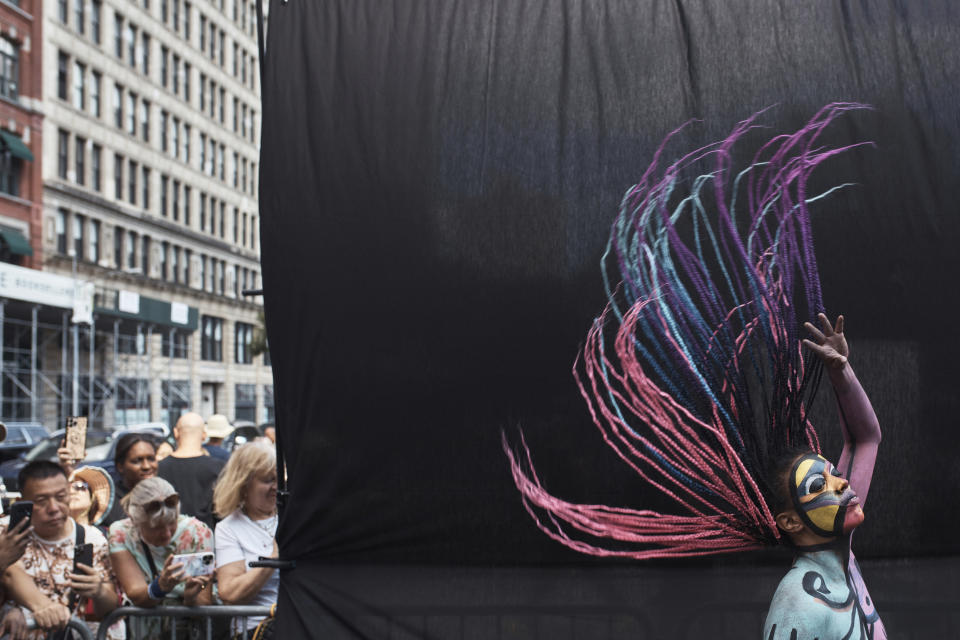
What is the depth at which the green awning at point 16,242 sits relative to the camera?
34719mm

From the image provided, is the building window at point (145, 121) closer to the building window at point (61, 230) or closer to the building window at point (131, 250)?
the building window at point (131, 250)

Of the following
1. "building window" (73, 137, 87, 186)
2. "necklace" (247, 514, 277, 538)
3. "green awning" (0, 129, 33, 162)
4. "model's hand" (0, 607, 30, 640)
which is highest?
"building window" (73, 137, 87, 186)

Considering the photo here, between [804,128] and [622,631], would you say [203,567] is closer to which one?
[622,631]

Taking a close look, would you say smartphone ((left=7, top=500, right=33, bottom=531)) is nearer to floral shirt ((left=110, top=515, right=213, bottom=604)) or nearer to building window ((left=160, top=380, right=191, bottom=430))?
floral shirt ((left=110, top=515, right=213, bottom=604))

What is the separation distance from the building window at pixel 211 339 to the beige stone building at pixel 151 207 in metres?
0.11

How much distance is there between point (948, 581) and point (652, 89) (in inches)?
85.0

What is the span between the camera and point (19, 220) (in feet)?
120

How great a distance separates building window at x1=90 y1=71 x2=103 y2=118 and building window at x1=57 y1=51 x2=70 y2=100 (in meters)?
1.92

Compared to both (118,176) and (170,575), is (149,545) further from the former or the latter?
(118,176)

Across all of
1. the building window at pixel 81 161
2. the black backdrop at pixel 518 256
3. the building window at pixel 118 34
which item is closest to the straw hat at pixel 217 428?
the black backdrop at pixel 518 256

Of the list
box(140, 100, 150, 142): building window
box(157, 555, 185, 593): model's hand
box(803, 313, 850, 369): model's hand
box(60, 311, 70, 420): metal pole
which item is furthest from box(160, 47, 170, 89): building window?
box(803, 313, 850, 369): model's hand

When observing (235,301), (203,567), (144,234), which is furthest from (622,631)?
(235,301)

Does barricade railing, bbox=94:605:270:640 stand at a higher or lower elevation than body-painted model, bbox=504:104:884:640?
lower

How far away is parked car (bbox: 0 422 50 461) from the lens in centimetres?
2155
